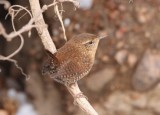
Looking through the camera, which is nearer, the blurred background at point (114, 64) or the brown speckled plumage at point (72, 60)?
the brown speckled plumage at point (72, 60)

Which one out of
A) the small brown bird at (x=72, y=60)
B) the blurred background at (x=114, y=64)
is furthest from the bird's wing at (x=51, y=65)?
the blurred background at (x=114, y=64)

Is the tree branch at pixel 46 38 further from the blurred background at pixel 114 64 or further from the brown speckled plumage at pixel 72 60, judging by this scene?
the blurred background at pixel 114 64

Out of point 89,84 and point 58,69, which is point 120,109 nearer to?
point 89,84

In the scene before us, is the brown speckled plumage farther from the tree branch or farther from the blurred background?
the blurred background

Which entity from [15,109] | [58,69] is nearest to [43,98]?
[15,109]

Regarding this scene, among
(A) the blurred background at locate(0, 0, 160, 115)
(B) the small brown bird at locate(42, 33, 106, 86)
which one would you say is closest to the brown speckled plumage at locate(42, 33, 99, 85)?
(B) the small brown bird at locate(42, 33, 106, 86)

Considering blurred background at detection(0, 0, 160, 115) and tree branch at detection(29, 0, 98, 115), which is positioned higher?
blurred background at detection(0, 0, 160, 115)

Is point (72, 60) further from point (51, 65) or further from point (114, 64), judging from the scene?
point (114, 64)
